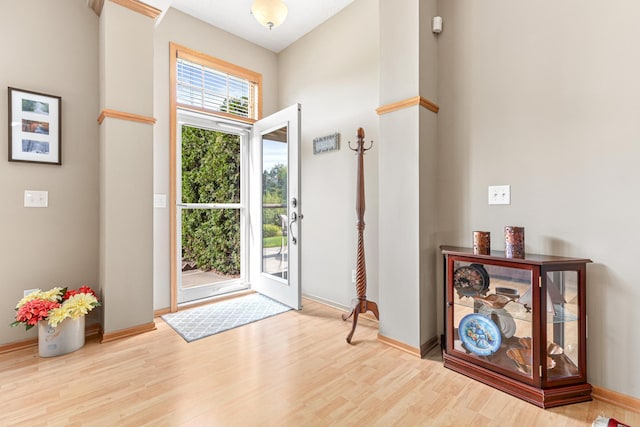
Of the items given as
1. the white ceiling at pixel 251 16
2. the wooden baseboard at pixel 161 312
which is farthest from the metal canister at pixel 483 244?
the wooden baseboard at pixel 161 312

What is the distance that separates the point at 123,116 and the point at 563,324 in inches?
133

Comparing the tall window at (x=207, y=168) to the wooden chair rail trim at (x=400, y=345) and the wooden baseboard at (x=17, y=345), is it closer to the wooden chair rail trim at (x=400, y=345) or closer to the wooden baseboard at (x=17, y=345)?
the wooden baseboard at (x=17, y=345)

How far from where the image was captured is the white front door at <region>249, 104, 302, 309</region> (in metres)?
3.04

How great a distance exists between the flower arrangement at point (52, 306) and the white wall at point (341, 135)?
2074 mm

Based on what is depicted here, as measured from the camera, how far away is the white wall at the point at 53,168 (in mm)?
2207

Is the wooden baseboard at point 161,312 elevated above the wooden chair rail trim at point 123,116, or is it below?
below

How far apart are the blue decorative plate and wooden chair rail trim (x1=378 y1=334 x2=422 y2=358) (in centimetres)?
35

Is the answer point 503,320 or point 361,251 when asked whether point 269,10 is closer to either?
point 361,251

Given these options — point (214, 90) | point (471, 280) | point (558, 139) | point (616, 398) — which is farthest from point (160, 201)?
point (616, 398)

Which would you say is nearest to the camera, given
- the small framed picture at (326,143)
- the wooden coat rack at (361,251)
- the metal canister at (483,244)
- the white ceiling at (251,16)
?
the metal canister at (483,244)

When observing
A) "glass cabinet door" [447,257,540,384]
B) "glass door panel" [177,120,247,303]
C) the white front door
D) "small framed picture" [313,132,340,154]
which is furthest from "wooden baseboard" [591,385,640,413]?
"glass door panel" [177,120,247,303]

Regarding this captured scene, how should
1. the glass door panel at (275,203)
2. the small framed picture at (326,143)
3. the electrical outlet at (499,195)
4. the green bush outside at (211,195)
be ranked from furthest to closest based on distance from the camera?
the green bush outside at (211,195), the glass door panel at (275,203), the small framed picture at (326,143), the electrical outlet at (499,195)

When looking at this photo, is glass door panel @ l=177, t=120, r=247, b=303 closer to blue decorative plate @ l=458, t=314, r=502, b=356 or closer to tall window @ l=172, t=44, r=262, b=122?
tall window @ l=172, t=44, r=262, b=122

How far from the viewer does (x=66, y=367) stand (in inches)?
78.0
